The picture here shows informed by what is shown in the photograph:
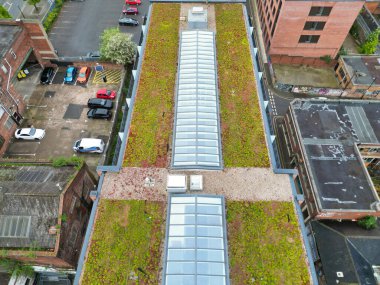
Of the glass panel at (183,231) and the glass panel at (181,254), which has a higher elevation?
the glass panel at (183,231)

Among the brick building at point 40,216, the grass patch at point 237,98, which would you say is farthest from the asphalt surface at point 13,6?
the brick building at point 40,216

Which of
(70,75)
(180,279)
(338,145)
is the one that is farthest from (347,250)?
(70,75)

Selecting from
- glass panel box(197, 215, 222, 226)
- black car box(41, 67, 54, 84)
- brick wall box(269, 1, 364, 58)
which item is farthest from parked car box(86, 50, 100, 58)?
glass panel box(197, 215, 222, 226)

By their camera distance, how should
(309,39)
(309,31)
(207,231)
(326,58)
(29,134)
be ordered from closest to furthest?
(207,231) → (29,134) → (309,31) → (309,39) → (326,58)

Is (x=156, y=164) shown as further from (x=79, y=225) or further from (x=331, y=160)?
(x=331, y=160)

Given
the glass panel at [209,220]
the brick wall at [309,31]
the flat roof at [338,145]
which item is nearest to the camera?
the glass panel at [209,220]

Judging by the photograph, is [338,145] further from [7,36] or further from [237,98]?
[7,36]

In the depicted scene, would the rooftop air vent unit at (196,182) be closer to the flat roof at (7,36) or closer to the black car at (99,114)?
the black car at (99,114)
